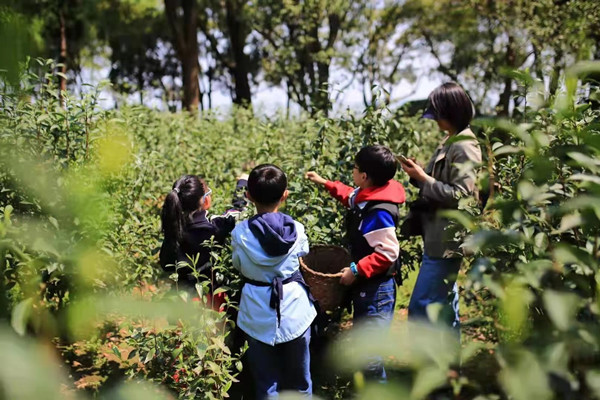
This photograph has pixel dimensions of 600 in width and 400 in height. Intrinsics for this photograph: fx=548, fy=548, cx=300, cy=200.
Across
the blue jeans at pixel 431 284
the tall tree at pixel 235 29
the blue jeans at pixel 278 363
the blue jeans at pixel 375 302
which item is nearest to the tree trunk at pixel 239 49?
the tall tree at pixel 235 29

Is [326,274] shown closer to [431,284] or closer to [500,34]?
[431,284]

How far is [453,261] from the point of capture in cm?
269

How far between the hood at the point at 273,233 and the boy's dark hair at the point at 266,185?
0.31 ft

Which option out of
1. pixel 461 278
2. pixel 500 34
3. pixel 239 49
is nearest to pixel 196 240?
pixel 461 278

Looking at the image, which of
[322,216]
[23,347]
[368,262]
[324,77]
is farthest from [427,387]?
[324,77]

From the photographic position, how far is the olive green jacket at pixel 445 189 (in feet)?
8.39

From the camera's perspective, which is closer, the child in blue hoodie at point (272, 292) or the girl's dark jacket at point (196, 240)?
the child in blue hoodie at point (272, 292)

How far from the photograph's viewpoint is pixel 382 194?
2.81 meters

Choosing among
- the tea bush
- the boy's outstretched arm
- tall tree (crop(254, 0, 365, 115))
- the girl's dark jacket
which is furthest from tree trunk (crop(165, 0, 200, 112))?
the tea bush

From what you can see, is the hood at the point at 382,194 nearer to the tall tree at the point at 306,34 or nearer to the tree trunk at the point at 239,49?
the tall tree at the point at 306,34

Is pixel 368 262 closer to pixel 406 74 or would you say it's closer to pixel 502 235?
pixel 502 235

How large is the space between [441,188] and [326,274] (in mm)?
703

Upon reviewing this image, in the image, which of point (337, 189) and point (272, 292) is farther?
point (337, 189)

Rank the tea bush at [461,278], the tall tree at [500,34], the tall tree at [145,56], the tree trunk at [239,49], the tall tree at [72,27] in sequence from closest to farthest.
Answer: the tea bush at [461,278]
the tall tree at [500,34]
the tall tree at [72,27]
the tree trunk at [239,49]
the tall tree at [145,56]
